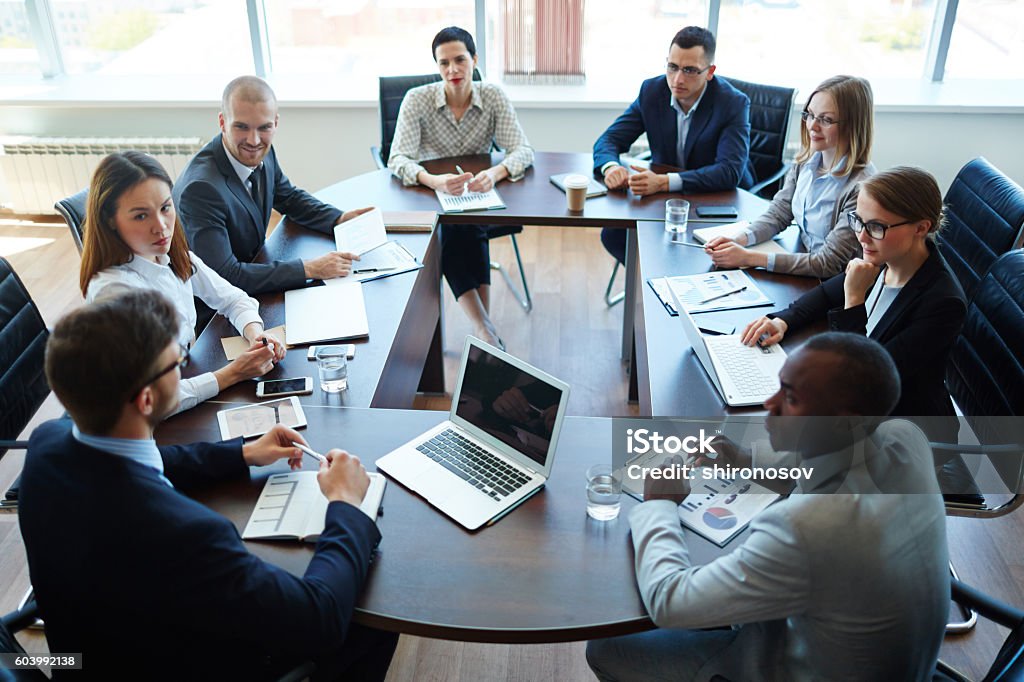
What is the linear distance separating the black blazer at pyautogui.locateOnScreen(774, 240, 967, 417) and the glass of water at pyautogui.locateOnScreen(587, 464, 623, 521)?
0.81 metres

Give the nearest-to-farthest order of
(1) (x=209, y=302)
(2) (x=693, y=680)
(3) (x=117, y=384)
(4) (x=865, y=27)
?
(3) (x=117, y=384)
(2) (x=693, y=680)
(1) (x=209, y=302)
(4) (x=865, y=27)

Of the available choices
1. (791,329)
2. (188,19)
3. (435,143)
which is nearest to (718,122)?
(435,143)

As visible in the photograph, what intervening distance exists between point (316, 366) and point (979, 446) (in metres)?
1.74

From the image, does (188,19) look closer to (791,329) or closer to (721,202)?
(721,202)

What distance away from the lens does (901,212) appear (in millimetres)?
2160

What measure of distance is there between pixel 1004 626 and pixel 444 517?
3.74ft

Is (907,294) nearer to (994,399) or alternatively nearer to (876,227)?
(876,227)

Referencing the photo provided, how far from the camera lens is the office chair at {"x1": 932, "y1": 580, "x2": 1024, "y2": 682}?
4.87 feet

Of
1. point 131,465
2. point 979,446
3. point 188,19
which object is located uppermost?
point 188,19

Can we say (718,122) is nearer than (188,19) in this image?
Yes

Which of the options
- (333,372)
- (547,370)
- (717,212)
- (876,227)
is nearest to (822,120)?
(717,212)

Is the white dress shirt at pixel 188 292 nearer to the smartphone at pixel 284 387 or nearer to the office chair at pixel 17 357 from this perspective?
the smartphone at pixel 284 387

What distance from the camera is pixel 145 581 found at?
4.36 feet

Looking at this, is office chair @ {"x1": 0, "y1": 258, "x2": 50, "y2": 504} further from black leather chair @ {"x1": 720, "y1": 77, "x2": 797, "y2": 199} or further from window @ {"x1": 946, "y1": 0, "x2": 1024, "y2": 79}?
window @ {"x1": 946, "y1": 0, "x2": 1024, "y2": 79}
